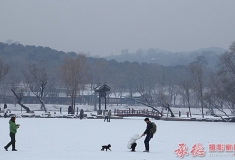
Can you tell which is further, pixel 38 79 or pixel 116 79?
pixel 116 79

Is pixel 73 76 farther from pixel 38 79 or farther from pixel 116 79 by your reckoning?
pixel 116 79

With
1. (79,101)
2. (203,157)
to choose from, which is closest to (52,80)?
(79,101)

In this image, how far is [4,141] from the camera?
22.5 metres

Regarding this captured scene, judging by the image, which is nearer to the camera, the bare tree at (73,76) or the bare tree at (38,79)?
the bare tree at (38,79)

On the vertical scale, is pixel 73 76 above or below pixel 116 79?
below

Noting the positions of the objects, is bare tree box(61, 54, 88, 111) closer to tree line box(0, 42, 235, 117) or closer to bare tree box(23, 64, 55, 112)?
tree line box(0, 42, 235, 117)

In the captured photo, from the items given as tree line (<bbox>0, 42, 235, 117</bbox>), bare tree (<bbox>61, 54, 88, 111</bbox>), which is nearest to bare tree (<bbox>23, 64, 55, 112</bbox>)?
tree line (<bbox>0, 42, 235, 117</bbox>)

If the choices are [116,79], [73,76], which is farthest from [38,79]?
[116,79]

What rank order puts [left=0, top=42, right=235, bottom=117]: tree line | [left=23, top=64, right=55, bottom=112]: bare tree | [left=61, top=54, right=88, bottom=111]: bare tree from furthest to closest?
[left=61, top=54, right=88, bottom=111]: bare tree
[left=23, top=64, right=55, bottom=112]: bare tree
[left=0, top=42, right=235, bottom=117]: tree line

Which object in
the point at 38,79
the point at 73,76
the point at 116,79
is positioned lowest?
the point at 38,79

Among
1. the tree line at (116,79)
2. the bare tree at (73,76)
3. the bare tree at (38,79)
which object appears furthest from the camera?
the bare tree at (73,76)

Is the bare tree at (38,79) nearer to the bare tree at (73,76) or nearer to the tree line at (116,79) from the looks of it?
the tree line at (116,79)

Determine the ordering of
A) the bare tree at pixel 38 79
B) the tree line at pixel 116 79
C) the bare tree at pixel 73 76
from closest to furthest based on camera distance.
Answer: the tree line at pixel 116 79 → the bare tree at pixel 38 79 → the bare tree at pixel 73 76

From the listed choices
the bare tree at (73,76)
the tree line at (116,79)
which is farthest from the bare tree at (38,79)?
the bare tree at (73,76)
